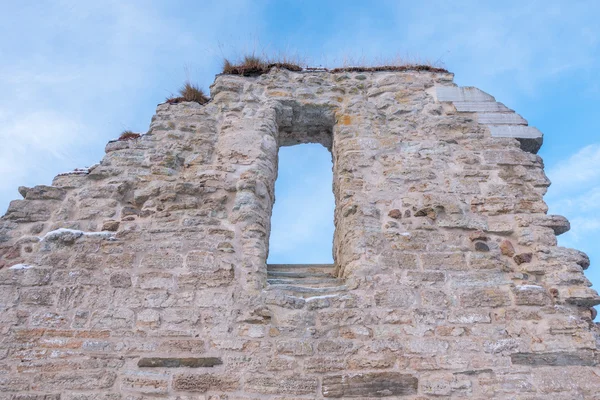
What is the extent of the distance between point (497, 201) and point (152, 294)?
3.01 metres

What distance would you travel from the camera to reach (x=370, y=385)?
3289 mm

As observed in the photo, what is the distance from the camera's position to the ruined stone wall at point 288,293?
132 inches

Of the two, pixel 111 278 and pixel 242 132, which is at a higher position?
pixel 242 132

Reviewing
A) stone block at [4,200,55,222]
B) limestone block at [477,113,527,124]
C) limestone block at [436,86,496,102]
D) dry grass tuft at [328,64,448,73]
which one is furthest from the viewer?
dry grass tuft at [328,64,448,73]

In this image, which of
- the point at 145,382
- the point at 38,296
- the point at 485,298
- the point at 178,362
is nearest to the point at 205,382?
the point at 178,362

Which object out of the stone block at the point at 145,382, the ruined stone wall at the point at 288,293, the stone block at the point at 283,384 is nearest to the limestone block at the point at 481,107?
the ruined stone wall at the point at 288,293

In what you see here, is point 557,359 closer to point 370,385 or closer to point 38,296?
A: point 370,385

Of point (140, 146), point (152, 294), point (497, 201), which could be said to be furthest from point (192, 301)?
point (497, 201)


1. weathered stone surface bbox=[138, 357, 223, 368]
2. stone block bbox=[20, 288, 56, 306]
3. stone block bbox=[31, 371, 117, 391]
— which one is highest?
stone block bbox=[20, 288, 56, 306]

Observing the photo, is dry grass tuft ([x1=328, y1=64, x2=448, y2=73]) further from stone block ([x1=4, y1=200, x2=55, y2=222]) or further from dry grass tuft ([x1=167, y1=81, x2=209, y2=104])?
stone block ([x1=4, y1=200, x2=55, y2=222])

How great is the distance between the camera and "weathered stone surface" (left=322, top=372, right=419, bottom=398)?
3.26 meters

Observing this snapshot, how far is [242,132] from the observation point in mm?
4824

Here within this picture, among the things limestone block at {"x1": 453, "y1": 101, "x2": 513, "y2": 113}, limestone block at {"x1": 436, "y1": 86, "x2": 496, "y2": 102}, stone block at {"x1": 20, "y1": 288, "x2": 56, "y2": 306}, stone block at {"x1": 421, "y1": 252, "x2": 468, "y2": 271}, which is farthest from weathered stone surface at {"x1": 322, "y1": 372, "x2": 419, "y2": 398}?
limestone block at {"x1": 436, "y1": 86, "x2": 496, "y2": 102}

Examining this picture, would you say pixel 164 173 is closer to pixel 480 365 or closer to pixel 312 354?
pixel 312 354
